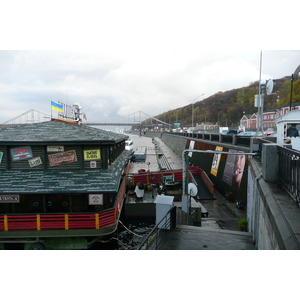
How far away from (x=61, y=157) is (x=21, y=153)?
2.15 m

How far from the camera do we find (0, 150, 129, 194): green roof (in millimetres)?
11812

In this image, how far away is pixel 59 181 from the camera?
498 inches

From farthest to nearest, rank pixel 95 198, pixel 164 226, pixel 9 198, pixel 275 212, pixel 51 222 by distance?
pixel 95 198 < pixel 51 222 < pixel 9 198 < pixel 164 226 < pixel 275 212

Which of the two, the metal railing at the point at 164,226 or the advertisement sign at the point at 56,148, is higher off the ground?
the advertisement sign at the point at 56,148

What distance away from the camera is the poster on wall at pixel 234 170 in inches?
654

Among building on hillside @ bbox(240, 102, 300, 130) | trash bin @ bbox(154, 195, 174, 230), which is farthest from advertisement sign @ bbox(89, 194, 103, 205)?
building on hillside @ bbox(240, 102, 300, 130)

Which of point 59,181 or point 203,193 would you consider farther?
point 203,193

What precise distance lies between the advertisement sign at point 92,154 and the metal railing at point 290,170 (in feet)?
31.2

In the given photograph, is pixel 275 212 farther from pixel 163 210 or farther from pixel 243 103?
pixel 243 103

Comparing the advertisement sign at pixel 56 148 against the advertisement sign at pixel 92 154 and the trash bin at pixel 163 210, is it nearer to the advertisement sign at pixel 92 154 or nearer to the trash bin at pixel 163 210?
the advertisement sign at pixel 92 154

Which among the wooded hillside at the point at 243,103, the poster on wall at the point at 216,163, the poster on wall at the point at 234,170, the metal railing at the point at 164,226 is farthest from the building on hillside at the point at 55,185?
the wooded hillside at the point at 243,103

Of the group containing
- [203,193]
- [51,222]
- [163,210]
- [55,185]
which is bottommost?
[203,193]

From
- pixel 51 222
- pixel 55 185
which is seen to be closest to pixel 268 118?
pixel 55 185

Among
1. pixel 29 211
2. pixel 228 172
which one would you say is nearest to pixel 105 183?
pixel 29 211
